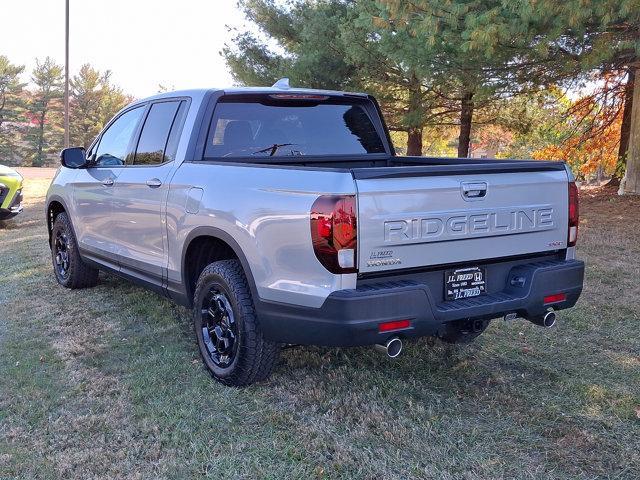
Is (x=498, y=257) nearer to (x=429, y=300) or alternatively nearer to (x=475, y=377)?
(x=429, y=300)

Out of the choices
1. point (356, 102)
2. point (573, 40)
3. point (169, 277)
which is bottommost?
point (169, 277)

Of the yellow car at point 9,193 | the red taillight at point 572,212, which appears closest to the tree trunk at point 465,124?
the yellow car at point 9,193

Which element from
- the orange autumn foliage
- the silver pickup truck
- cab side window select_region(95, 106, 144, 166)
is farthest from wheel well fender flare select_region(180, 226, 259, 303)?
the orange autumn foliage

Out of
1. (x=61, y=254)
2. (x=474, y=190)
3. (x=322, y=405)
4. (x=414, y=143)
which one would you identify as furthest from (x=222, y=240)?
(x=414, y=143)

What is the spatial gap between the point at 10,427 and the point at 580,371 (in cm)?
346

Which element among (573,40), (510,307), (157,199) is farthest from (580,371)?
(573,40)

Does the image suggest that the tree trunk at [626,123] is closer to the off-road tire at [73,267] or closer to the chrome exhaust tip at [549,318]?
the chrome exhaust tip at [549,318]

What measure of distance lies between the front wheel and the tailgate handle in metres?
1.34

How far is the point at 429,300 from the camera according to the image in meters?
3.27

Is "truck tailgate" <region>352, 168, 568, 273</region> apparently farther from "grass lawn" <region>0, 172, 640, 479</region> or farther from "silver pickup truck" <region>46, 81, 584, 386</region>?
"grass lawn" <region>0, 172, 640, 479</region>

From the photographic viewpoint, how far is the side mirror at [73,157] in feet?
18.1

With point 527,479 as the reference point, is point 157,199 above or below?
above

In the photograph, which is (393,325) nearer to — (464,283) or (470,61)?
(464,283)

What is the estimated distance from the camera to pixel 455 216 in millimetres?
3414
